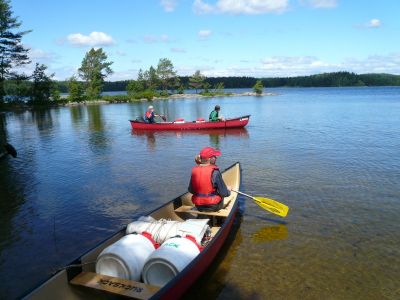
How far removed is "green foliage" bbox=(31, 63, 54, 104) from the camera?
62203mm

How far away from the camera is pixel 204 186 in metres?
7.91

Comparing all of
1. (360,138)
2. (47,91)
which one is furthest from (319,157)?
(47,91)

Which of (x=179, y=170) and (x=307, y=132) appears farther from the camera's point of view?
(x=307, y=132)

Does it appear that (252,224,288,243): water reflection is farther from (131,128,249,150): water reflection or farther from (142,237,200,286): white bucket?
(131,128,249,150): water reflection

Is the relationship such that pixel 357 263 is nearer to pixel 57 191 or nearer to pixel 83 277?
pixel 83 277

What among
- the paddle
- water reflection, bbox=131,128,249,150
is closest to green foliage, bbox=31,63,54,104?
water reflection, bbox=131,128,249,150

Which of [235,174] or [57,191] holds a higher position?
[235,174]

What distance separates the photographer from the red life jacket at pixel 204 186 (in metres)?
7.81

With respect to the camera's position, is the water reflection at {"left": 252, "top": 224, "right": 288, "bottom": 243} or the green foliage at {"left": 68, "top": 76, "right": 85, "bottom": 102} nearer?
the water reflection at {"left": 252, "top": 224, "right": 288, "bottom": 243}

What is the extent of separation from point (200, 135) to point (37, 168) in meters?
11.1

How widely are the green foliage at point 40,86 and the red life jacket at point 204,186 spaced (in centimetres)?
6084

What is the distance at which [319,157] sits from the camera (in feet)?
54.9

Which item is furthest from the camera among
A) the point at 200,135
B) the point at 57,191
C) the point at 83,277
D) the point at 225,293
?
the point at 200,135

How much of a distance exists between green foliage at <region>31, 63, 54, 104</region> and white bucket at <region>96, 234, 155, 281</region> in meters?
62.2
